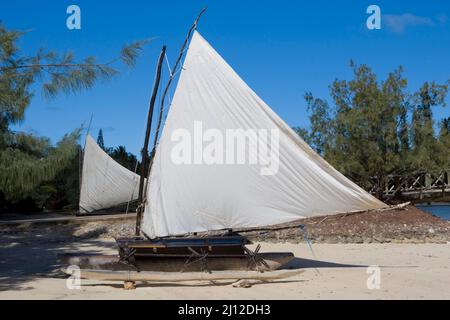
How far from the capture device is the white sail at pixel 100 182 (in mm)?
26359

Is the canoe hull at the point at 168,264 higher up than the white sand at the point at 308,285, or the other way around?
the canoe hull at the point at 168,264

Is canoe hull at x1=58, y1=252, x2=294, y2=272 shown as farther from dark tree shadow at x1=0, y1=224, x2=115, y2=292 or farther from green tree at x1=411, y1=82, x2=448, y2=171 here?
green tree at x1=411, y1=82, x2=448, y2=171

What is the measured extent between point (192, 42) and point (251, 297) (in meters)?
4.79

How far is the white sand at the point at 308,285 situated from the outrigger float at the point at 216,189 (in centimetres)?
26

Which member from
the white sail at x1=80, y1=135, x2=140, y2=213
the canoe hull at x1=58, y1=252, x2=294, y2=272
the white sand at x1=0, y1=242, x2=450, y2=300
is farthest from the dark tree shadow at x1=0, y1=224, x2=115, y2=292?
the white sail at x1=80, y1=135, x2=140, y2=213

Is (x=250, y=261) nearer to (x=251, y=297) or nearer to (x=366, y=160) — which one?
(x=251, y=297)

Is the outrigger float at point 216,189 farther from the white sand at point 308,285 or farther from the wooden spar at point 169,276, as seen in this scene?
the white sand at point 308,285

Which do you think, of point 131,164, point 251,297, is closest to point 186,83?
point 251,297

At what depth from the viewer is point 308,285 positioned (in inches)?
343

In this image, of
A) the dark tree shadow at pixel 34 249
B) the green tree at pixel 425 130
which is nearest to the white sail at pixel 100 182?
the dark tree shadow at pixel 34 249

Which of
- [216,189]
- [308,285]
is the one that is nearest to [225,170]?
[216,189]

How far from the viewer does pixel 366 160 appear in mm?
24516

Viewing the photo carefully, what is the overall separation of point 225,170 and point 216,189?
369mm

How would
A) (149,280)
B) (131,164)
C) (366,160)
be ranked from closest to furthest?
(149,280)
(366,160)
(131,164)
